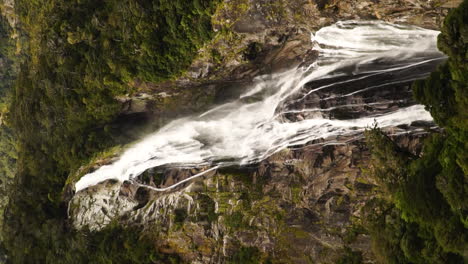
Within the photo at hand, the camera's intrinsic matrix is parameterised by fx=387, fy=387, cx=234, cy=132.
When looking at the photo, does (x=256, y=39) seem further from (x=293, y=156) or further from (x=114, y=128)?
(x=114, y=128)

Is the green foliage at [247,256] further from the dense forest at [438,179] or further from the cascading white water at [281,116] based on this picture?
the dense forest at [438,179]

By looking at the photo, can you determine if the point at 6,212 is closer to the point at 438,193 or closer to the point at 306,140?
the point at 306,140

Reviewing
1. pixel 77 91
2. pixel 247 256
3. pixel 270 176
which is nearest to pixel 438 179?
pixel 270 176

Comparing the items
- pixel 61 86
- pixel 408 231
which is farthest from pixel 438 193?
pixel 61 86

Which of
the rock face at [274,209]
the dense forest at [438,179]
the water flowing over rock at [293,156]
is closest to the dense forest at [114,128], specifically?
the dense forest at [438,179]

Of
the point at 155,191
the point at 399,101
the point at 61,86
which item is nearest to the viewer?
the point at 399,101

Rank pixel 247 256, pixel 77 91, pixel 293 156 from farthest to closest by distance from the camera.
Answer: pixel 77 91 → pixel 247 256 → pixel 293 156

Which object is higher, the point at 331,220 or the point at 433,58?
the point at 433,58
